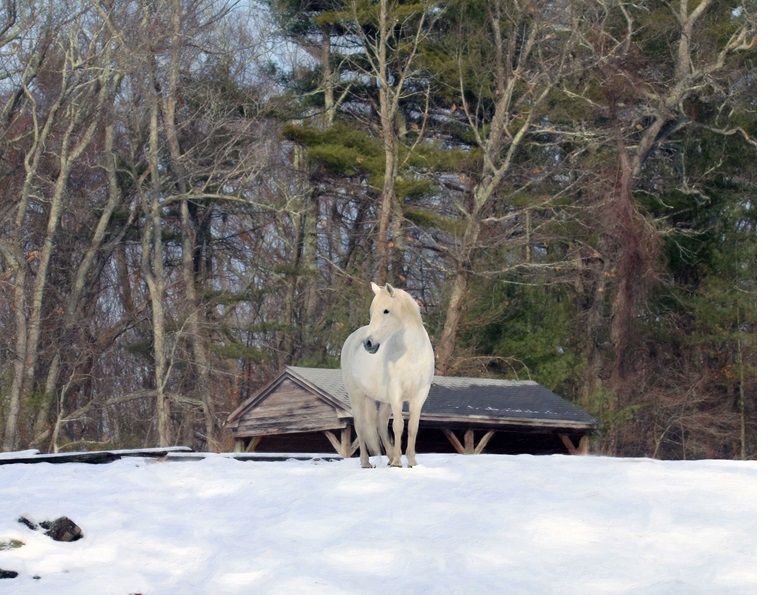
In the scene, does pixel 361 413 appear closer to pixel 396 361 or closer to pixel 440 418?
pixel 396 361

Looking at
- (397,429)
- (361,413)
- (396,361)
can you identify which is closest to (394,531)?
(396,361)

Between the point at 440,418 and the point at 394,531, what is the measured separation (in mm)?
15667

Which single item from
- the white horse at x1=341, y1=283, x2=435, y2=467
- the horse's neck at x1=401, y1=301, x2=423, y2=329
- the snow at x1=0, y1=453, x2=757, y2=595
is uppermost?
the horse's neck at x1=401, y1=301, x2=423, y2=329

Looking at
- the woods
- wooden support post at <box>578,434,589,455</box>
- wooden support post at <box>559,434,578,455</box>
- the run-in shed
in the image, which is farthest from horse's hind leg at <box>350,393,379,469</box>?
the woods

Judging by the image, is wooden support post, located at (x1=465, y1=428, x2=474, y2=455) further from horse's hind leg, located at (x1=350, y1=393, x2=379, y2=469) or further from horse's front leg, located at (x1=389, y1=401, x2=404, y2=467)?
horse's front leg, located at (x1=389, y1=401, x2=404, y2=467)

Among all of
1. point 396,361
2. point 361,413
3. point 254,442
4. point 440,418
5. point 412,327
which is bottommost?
point 254,442

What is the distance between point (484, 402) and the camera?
26.5m

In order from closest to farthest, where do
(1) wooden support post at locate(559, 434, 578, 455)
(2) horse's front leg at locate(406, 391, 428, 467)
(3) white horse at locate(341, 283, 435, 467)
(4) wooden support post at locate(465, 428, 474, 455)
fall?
(3) white horse at locate(341, 283, 435, 467), (2) horse's front leg at locate(406, 391, 428, 467), (4) wooden support post at locate(465, 428, 474, 455), (1) wooden support post at locate(559, 434, 578, 455)

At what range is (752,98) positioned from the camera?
120ft

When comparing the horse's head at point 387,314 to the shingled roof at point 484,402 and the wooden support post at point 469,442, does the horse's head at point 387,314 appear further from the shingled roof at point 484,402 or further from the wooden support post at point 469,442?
the wooden support post at point 469,442

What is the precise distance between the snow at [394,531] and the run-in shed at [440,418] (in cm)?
1342

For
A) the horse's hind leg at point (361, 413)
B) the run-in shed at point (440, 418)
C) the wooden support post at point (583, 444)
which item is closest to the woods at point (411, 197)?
the run-in shed at point (440, 418)

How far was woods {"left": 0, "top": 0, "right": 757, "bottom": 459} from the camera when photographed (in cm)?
3403

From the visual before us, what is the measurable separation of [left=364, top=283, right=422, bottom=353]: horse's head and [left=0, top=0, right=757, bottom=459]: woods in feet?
67.1
